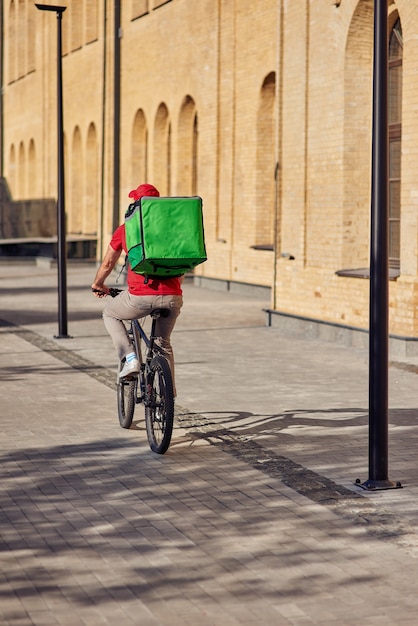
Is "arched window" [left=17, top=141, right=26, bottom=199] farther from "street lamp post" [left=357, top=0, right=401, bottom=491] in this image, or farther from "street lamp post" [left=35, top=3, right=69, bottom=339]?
"street lamp post" [left=357, top=0, right=401, bottom=491]

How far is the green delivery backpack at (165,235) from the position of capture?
7.91 metres

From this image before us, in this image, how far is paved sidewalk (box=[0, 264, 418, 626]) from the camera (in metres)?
5.11

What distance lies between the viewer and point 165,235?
26.1ft

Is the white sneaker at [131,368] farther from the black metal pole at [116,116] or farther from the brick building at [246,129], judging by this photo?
the black metal pole at [116,116]

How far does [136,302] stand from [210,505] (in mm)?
1998

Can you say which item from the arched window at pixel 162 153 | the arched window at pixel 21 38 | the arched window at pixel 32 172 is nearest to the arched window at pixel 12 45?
the arched window at pixel 21 38

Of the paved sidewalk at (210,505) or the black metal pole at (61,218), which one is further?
the black metal pole at (61,218)

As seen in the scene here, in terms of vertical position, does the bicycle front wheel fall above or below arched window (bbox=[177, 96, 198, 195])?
below

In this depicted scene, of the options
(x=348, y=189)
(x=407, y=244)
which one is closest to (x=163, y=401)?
(x=407, y=244)

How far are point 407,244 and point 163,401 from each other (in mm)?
6961

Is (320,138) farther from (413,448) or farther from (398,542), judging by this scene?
(398,542)

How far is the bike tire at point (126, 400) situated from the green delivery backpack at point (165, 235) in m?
1.18

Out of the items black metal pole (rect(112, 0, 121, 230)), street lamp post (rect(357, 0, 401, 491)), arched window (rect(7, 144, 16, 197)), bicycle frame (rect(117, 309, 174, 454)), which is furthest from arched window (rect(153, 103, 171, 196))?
street lamp post (rect(357, 0, 401, 491))

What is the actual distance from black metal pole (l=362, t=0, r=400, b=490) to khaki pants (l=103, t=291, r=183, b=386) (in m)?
1.58
